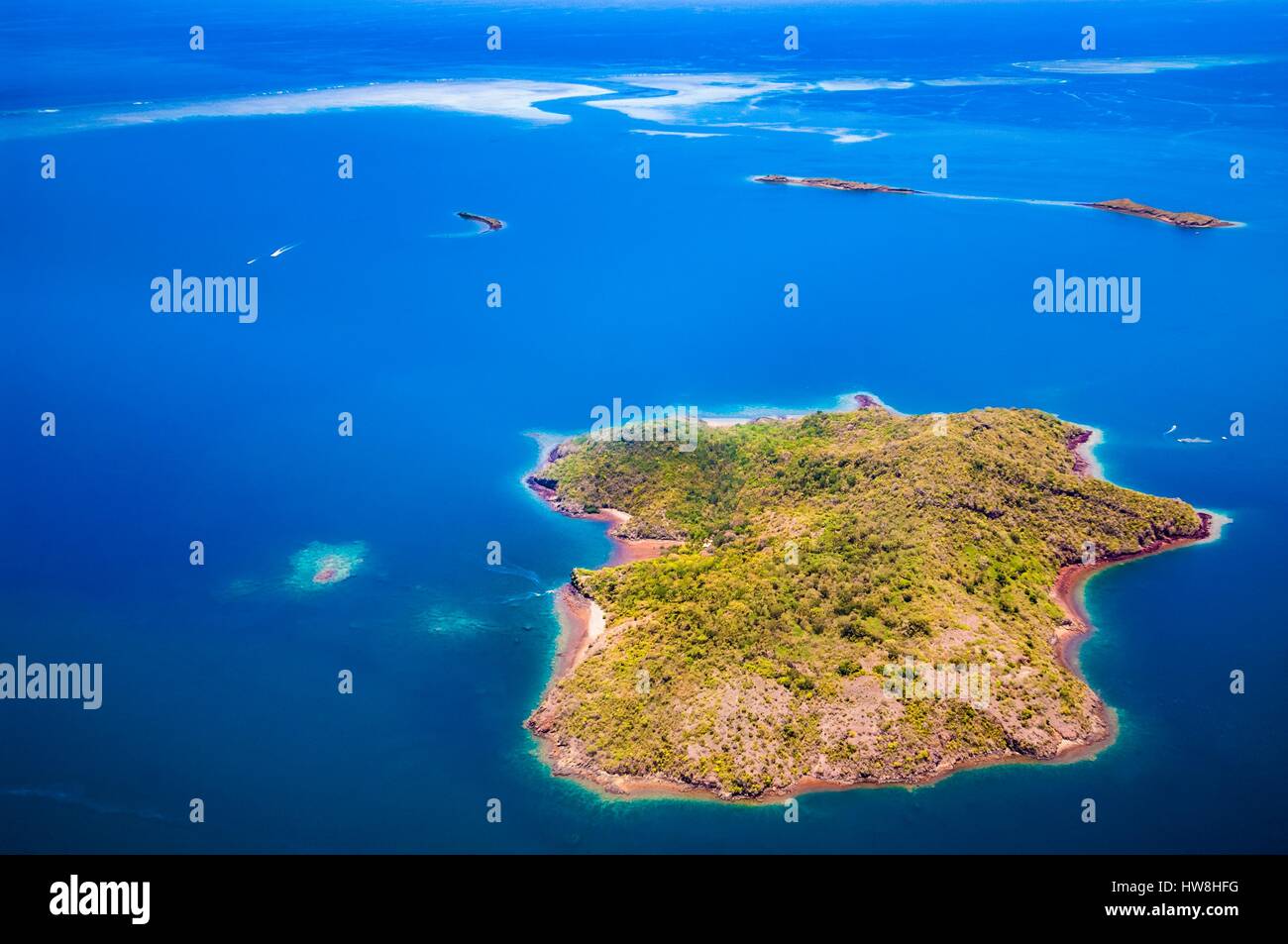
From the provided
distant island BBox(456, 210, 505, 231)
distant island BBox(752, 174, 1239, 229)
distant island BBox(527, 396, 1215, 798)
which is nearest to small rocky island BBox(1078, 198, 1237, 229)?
distant island BBox(752, 174, 1239, 229)

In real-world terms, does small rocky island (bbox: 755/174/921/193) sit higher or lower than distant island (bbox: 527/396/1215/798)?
higher

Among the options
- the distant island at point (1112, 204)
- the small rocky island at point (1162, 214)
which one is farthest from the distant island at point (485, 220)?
the small rocky island at point (1162, 214)

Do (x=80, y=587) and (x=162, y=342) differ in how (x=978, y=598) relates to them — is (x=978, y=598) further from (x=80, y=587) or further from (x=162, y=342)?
(x=162, y=342)

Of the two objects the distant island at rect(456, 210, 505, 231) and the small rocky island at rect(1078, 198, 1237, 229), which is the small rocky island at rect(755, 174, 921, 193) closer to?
the small rocky island at rect(1078, 198, 1237, 229)

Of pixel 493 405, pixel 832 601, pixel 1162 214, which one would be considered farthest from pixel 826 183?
pixel 832 601

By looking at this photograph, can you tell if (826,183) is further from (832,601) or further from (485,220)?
(832,601)

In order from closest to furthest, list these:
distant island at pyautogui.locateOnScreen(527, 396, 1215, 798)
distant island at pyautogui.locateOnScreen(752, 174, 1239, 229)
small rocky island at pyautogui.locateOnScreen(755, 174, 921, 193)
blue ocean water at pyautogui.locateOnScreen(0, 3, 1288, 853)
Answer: blue ocean water at pyautogui.locateOnScreen(0, 3, 1288, 853) < distant island at pyautogui.locateOnScreen(527, 396, 1215, 798) < distant island at pyautogui.locateOnScreen(752, 174, 1239, 229) < small rocky island at pyautogui.locateOnScreen(755, 174, 921, 193)
